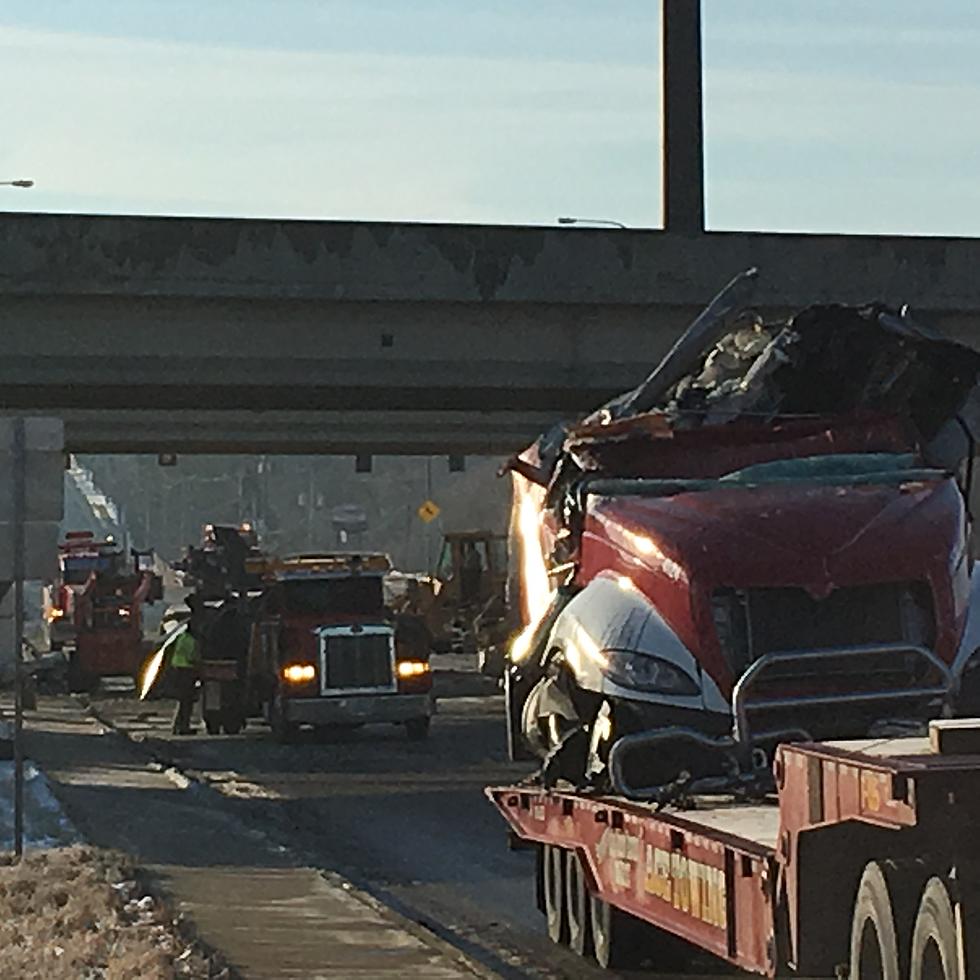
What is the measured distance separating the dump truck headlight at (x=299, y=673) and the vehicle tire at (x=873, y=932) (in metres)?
25.2

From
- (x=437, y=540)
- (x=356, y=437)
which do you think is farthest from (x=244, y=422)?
(x=437, y=540)

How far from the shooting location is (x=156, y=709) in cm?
4459

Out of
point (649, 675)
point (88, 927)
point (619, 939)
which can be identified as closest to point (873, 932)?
point (649, 675)

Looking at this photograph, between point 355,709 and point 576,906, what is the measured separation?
20242 millimetres

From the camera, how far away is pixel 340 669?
3369cm

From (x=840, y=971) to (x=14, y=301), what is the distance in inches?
1103

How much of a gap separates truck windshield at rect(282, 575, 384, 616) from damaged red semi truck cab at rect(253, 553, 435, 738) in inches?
0.5

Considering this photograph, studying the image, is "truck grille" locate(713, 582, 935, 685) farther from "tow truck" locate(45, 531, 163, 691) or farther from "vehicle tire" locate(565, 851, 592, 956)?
"tow truck" locate(45, 531, 163, 691)

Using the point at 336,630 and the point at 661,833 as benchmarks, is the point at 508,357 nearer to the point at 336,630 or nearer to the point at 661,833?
the point at 336,630

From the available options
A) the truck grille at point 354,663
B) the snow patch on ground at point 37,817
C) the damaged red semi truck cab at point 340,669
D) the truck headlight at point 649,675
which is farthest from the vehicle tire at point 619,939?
the truck grille at point 354,663

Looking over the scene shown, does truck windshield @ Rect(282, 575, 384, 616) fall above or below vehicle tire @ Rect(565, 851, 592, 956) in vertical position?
above

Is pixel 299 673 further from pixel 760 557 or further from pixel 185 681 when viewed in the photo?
pixel 760 557

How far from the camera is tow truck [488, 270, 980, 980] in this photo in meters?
9.90

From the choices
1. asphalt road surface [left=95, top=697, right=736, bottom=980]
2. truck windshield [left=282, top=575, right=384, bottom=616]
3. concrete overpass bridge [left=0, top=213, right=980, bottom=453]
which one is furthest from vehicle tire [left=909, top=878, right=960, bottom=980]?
concrete overpass bridge [left=0, top=213, right=980, bottom=453]
